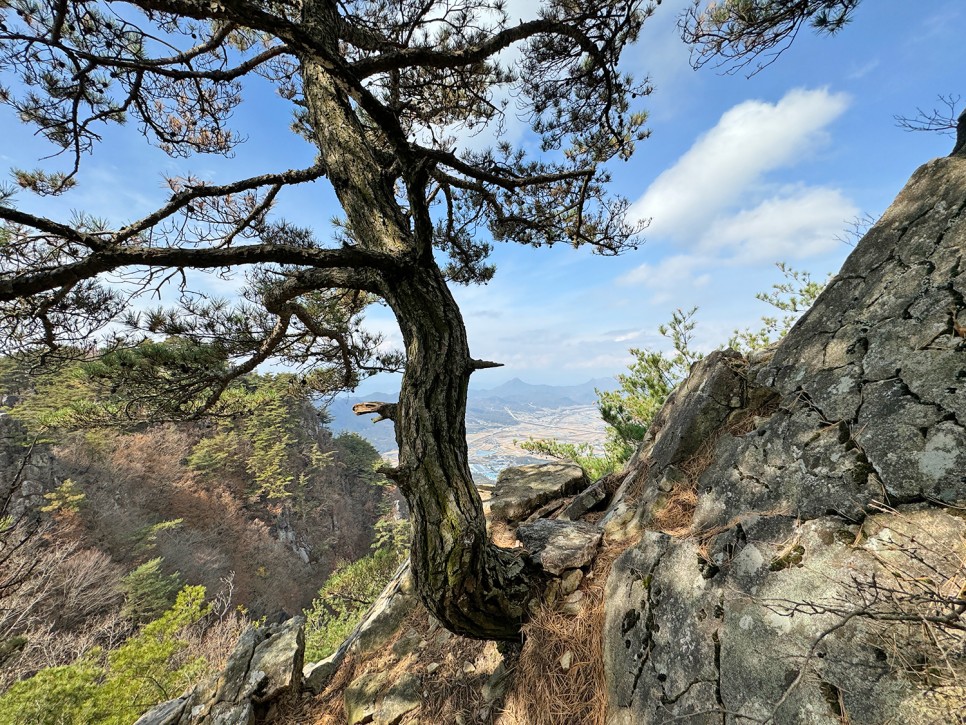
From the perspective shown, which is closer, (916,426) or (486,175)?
(916,426)

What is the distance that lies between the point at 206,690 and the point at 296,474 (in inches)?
931

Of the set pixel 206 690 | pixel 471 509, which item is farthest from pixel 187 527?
pixel 471 509

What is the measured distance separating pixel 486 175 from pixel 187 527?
76.9 ft

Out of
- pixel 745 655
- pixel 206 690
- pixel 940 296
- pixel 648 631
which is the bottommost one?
pixel 206 690

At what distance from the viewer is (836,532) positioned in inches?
55.9

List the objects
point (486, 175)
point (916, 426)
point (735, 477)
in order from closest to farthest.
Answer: point (916, 426) < point (735, 477) < point (486, 175)

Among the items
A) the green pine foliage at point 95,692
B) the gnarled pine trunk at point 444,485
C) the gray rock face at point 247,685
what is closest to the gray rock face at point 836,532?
the gnarled pine trunk at point 444,485

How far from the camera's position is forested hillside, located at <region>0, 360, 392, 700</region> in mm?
8516

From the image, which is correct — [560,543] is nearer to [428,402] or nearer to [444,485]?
[444,485]

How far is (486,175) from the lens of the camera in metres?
2.75

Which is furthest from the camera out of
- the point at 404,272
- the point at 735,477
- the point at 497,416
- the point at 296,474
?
the point at 497,416

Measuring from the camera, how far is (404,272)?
221cm

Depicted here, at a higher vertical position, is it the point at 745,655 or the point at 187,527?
the point at 745,655

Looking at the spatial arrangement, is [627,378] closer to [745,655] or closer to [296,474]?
[745,655]
